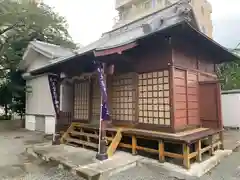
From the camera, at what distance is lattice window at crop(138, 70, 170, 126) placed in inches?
220

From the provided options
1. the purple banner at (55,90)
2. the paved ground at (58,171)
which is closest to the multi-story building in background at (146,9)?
the purple banner at (55,90)

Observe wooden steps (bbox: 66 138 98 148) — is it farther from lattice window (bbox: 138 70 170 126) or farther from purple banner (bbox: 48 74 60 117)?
lattice window (bbox: 138 70 170 126)

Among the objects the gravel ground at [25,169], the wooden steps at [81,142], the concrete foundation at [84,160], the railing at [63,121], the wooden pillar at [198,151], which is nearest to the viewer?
the concrete foundation at [84,160]

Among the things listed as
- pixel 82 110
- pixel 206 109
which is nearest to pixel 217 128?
pixel 206 109

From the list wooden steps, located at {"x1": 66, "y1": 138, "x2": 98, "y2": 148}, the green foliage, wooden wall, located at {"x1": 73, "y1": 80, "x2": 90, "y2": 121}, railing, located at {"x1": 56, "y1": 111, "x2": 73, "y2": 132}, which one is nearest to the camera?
wooden steps, located at {"x1": 66, "y1": 138, "x2": 98, "y2": 148}

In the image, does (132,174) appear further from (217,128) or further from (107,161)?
(217,128)

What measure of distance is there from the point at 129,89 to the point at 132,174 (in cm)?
276

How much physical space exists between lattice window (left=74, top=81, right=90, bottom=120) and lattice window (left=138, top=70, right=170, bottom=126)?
97.6 inches

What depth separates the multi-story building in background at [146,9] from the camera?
83.6 feet

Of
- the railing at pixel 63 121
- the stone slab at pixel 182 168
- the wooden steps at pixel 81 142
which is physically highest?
the railing at pixel 63 121

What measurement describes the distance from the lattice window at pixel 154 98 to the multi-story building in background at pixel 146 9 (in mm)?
20191

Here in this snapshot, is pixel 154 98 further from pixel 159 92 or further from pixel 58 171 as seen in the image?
pixel 58 171

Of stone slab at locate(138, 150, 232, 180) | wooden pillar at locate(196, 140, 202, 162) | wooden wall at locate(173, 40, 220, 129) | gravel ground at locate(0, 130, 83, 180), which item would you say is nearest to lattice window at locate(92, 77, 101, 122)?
gravel ground at locate(0, 130, 83, 180)

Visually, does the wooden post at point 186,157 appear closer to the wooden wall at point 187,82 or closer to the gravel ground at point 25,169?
the wooden wall at point 187,82
